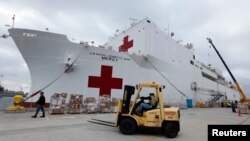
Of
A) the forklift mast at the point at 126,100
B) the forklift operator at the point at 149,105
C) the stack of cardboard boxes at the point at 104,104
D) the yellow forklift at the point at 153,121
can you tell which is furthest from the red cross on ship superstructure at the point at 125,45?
the yellow forklift at the point at 153,121

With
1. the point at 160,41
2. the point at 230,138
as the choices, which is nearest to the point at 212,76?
the point at 160,41

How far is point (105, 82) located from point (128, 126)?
6035 mm

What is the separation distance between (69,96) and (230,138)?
760cm

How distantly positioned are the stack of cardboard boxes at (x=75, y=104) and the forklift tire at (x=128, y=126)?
4.91 metres

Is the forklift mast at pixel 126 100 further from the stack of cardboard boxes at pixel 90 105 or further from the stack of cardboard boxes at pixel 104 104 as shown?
the stack of cardboard boxes at pixel 104 104

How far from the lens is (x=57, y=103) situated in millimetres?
9430

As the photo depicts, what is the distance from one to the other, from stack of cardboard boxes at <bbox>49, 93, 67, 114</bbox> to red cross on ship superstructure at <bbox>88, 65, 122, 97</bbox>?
1709 millimetres

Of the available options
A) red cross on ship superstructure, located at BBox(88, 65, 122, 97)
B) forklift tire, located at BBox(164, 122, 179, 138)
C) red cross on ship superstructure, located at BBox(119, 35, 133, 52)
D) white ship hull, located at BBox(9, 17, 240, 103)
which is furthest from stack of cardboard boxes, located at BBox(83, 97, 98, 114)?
forklift tire, located at BBox(164, 122, 179, 138)

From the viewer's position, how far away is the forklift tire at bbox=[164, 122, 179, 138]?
5.29 meters

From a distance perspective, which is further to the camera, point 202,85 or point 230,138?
point 202,85

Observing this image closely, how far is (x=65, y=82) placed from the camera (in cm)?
1049

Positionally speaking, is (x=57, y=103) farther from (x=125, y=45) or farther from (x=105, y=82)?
(x=125, y=45)

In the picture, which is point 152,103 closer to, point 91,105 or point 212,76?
point 91,105

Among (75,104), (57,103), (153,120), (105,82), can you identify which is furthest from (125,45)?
(153,120)
